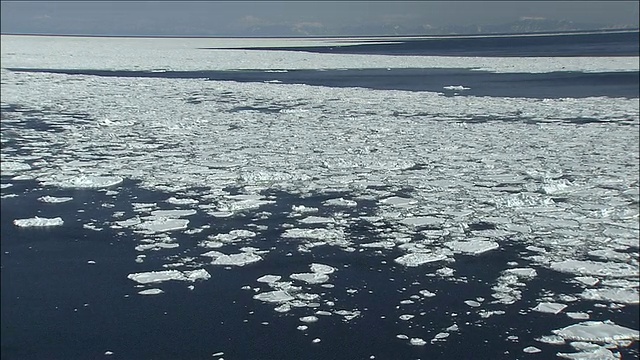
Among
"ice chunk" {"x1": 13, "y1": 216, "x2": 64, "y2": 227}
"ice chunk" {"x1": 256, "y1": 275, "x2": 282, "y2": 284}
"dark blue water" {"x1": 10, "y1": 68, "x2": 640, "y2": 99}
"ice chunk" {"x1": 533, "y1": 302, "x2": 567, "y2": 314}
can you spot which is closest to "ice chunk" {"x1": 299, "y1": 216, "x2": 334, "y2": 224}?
"ice chunk" {"x1": 256, "y1": 275, "x2": 282, "y2": 284}

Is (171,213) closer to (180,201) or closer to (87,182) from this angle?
(180,201)

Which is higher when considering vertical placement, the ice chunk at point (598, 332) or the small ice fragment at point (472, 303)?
the ice chunk at point (598, 332)

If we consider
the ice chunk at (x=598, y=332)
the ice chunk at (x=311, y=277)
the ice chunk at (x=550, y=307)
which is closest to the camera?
the ice chunk at (x=598, y=332)

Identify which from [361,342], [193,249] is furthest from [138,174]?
[361,342]

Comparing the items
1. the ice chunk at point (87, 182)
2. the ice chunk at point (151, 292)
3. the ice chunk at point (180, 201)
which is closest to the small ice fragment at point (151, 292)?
the ice chunk at point (151, 292)

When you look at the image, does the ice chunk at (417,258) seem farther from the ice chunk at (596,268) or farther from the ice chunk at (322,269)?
the ice chunk at (596,268)

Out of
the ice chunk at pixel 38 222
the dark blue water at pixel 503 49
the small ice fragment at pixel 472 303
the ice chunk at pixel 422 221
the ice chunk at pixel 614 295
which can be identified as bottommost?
the dark blue water at pixel 503 49

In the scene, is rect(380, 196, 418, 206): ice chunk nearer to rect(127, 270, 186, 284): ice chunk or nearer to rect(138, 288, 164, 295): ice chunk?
rect(127, 270, 186, 284): ice chunk
